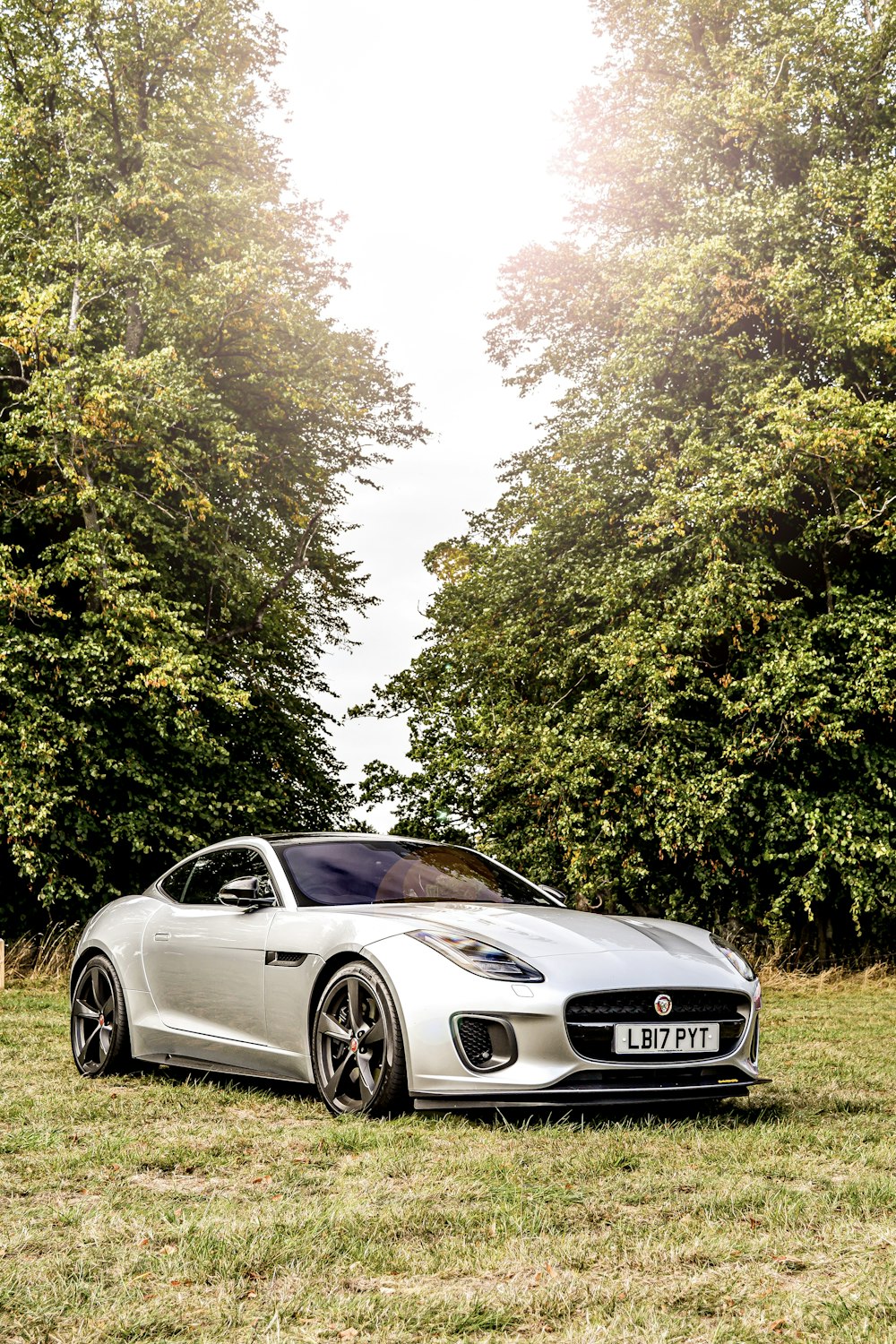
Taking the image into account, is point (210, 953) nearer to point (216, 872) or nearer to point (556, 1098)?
point (216, 872)

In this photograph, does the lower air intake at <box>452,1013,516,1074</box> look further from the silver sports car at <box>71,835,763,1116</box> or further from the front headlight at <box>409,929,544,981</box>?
the front headlight at <box>409,929,544,981</box>

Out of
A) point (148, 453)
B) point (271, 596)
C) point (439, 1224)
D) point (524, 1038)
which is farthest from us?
point (271, 596)

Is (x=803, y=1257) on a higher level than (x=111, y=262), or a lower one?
lower

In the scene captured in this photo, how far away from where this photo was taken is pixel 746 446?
58.9ft

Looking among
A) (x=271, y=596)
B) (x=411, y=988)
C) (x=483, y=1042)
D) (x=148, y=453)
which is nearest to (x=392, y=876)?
(x=411, y=988)

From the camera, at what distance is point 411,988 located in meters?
5.33

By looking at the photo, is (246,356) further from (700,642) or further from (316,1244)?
(316,1244)

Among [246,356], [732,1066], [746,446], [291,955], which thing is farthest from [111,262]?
[732,1066]

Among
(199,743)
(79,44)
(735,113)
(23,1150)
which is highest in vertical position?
(79,44)

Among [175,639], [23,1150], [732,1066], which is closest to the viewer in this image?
[23,1150]

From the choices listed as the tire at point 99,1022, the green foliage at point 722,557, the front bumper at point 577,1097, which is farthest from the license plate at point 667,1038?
the green foliage at point 722,557

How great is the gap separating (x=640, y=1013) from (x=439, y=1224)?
1.96m

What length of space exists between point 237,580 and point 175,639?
9.38 feet

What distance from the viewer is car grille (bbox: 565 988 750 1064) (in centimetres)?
524
